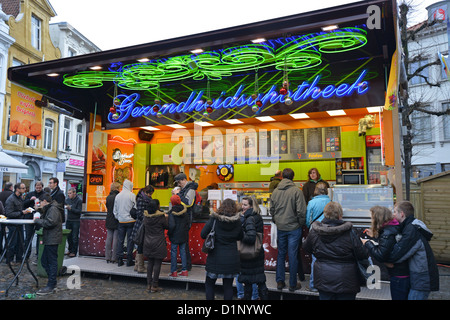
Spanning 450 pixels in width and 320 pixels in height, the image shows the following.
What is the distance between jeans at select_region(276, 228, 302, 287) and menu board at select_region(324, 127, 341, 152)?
13.7ft

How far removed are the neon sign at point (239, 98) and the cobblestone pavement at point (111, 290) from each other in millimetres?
4148

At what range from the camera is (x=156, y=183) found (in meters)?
10.9

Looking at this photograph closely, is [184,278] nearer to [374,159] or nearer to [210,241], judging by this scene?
[210,241]

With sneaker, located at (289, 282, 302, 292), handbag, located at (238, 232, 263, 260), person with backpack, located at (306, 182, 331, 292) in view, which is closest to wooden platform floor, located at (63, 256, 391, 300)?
sneaker, located at (289, 282, 302, 292)

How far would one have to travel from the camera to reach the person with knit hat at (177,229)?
593cm

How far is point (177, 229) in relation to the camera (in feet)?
19.8

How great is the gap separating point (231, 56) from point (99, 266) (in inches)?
192

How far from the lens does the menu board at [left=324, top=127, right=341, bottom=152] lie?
8945mm

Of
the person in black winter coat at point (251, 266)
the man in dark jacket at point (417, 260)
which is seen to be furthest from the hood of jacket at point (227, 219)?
the man in dark jacket at point (417, 260)

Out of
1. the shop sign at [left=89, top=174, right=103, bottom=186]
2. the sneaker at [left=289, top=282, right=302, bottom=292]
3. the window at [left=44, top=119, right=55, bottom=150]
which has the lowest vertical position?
the sneaker at [left=289, top=282, right=302, bottom=292]

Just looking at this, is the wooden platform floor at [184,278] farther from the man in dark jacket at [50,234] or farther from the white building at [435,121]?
the white building at [435,121]

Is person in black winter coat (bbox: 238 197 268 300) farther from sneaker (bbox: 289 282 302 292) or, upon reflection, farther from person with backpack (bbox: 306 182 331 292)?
person with backpack (bbox: 306 182 331 292)

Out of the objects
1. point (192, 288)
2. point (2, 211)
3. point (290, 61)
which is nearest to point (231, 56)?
point (290, 61)
